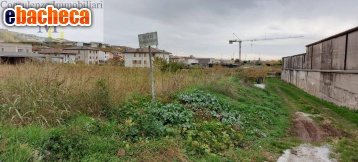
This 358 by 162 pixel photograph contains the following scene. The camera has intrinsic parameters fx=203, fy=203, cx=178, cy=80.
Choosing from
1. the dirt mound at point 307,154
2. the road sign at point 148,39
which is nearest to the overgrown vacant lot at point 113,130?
the dirt mound at point 307,154

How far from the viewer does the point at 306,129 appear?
6.32 m

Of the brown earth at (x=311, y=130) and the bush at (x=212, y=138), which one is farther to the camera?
the brown earth at (x=311, y=130)

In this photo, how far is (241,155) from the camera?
13.1 ft

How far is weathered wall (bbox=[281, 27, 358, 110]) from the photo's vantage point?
9.24 m

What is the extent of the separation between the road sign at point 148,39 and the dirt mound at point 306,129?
4.76m

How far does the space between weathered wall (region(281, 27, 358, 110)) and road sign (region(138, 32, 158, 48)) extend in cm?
902

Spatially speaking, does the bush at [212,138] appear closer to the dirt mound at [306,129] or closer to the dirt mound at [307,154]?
the dirt mound at [307,154]

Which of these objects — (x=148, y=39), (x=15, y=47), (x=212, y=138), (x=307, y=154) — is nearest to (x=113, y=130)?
(x=212, y=138)

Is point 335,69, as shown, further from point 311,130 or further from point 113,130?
point 113,130

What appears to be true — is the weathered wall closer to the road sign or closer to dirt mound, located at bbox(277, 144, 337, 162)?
dirt mound, located at bbox(277, 144, 337, 162)

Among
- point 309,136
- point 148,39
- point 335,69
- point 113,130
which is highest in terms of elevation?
point 148,39

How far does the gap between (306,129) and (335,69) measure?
23.5ft

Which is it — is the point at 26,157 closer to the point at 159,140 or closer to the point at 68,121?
the point at 68,121

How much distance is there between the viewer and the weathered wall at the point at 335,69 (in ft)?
30.3
